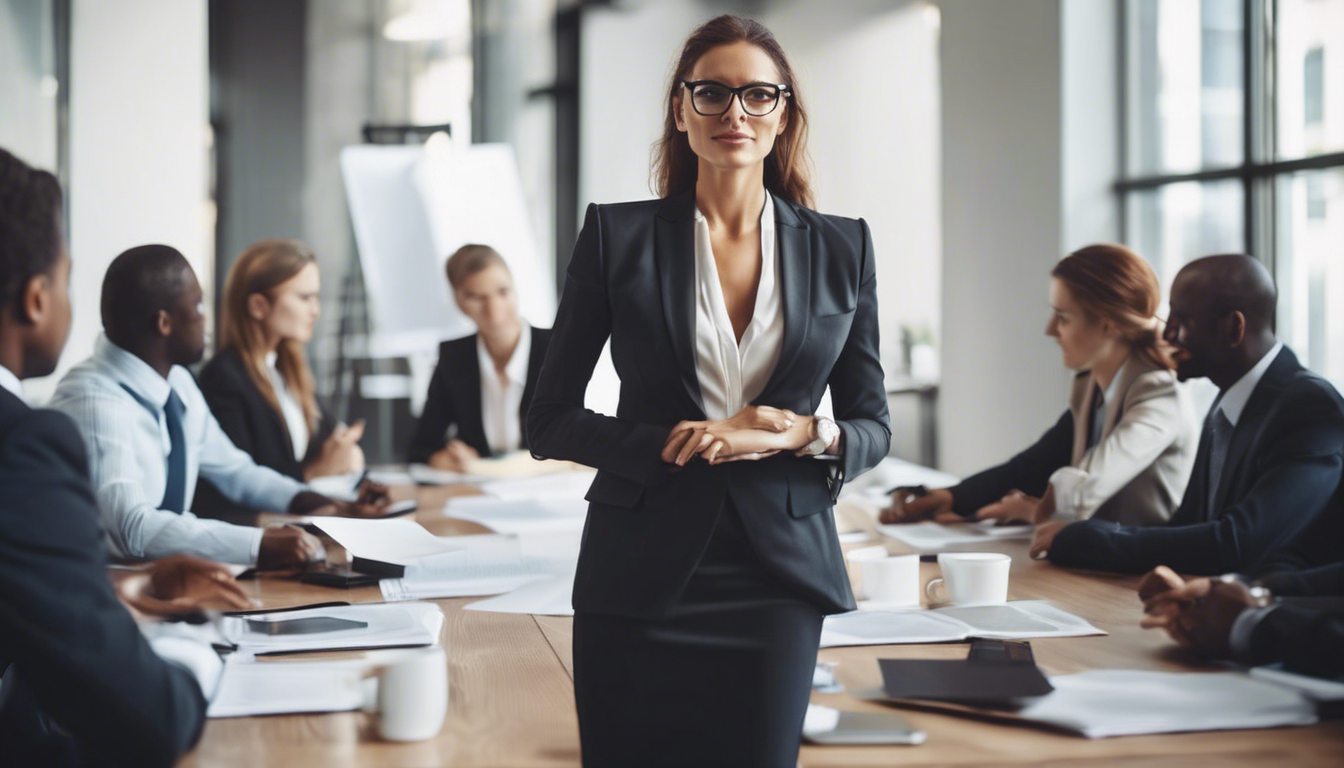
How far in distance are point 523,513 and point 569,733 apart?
178cm

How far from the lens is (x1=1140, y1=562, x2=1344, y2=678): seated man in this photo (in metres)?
1.58

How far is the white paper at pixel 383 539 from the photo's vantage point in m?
2.04

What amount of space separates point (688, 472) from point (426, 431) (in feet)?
10.7

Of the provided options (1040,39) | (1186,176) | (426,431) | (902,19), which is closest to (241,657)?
(426,431)

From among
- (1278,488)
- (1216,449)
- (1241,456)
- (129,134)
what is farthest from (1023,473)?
(129,134)

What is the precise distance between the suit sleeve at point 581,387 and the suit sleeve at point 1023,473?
1906 millimetres

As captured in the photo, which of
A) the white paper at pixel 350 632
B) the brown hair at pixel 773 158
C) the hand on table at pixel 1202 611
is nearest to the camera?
the brown hair at pixel 773 158

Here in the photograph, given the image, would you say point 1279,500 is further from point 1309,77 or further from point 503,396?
point 503,396

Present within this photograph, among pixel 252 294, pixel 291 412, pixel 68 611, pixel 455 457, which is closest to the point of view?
pixel 68 611

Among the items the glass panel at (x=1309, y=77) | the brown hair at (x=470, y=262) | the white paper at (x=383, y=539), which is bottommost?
the white paper at (x=383, y=539)

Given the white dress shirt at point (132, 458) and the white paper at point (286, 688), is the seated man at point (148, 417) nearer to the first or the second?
the white dress shirt at point (132, 458)

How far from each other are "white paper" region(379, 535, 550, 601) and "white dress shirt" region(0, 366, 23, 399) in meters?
1.01

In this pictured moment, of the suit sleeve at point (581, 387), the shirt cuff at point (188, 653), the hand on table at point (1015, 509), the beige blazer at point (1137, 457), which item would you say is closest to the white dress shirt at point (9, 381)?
the shirt cuff at point (188, 653)

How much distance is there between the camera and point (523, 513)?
3.22m
